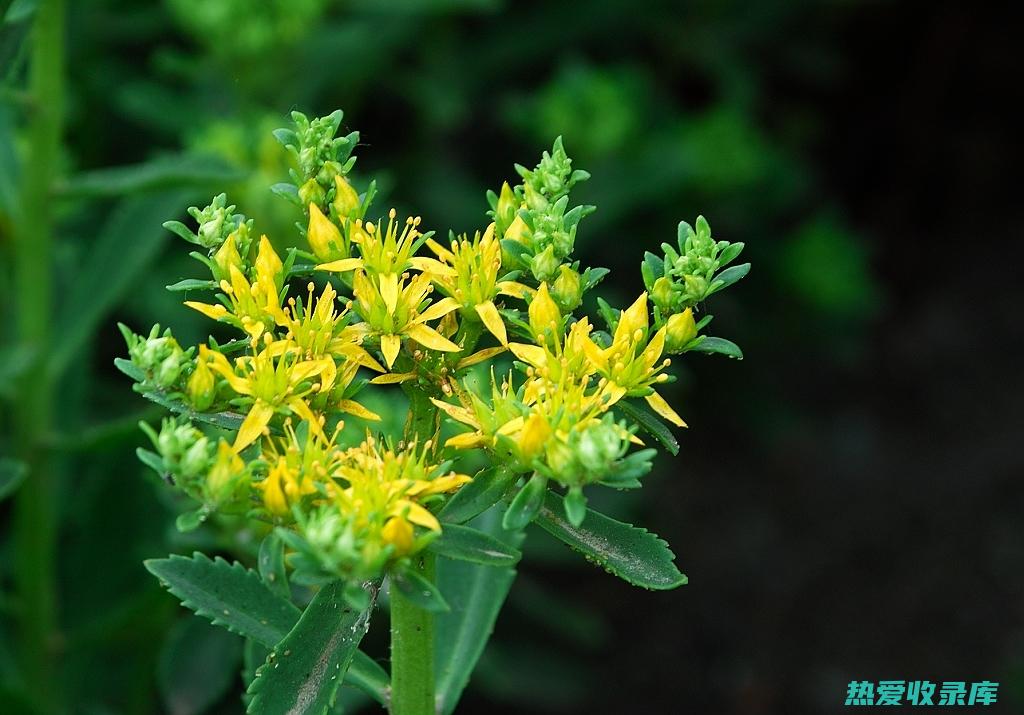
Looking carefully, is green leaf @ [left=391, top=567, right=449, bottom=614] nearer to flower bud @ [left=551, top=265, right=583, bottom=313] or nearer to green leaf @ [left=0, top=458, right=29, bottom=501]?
flower bud @ [left=551, top=265, right=583, bottom=313]

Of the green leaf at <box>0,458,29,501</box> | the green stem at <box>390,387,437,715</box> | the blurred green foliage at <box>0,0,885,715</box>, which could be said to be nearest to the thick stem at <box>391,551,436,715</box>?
the green stem at <box>390,387,437,715</box>

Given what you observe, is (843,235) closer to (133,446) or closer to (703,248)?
(133,446)

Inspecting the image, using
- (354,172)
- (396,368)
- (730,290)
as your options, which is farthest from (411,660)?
(730,290)

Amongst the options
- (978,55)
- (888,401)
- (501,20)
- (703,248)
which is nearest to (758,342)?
(888,401)

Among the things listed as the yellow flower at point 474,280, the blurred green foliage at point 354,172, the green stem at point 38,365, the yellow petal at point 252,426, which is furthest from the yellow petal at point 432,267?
the green stem at point 38,365

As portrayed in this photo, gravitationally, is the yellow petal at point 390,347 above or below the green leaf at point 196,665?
above

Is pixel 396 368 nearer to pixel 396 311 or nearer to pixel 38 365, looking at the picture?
pixel 396 311

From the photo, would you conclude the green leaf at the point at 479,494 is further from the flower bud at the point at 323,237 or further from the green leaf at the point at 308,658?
the flower bud at the point at 323,237
